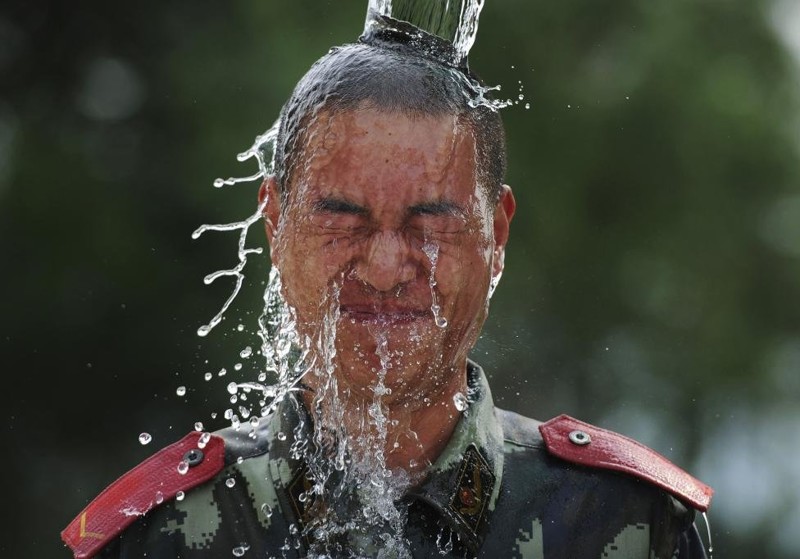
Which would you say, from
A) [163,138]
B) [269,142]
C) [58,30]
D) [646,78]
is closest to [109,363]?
[163,138]

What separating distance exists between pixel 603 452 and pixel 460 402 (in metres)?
0.38

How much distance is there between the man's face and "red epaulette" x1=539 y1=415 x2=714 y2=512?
1.52 feet

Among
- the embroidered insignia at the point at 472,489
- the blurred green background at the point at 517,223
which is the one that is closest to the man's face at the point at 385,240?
the embroidered insignia at the point at 472,489

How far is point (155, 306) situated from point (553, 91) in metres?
2.59

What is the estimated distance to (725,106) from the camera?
25.6 ft

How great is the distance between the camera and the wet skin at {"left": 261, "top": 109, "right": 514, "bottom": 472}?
8.89 feet

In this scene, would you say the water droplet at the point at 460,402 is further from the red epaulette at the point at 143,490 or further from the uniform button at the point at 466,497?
the red epaulette at the point at 143,490

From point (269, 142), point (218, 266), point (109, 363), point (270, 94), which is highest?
point (269, 142)

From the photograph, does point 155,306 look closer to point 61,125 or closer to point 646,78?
point 61,125

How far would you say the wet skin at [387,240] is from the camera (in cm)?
271

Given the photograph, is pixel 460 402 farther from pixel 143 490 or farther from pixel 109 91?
pixel 109 91

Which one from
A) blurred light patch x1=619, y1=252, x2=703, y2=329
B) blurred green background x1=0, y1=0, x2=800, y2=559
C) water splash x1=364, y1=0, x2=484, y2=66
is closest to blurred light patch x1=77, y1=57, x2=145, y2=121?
blurred green background x1=0, y1=0, x2=800, y2=559

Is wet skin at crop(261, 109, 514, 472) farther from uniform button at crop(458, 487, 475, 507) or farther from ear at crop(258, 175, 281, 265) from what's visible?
uniform button at crop(458, 487, 475, 507)

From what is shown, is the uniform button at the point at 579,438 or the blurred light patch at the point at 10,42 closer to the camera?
the uniform button at the point at 579,438
